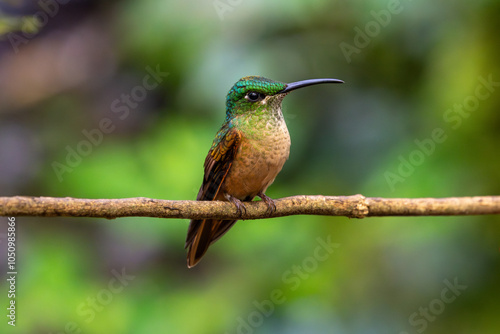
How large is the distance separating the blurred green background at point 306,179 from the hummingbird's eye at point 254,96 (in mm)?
836

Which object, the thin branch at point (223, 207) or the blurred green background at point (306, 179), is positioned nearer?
the thin branch at point (223, 207)

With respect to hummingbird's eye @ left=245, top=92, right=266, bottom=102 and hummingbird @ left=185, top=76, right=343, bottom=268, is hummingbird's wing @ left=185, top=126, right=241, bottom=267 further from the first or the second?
hummingbird's eye @ left=245, top=92, right=266, bottom=102

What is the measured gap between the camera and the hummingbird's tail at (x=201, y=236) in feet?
10.4

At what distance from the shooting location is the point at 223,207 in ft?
8.77

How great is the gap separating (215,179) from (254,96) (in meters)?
0.53

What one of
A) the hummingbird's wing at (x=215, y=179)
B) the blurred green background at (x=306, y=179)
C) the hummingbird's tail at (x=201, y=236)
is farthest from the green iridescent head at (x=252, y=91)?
the blurred green background at (x=306, y=179)

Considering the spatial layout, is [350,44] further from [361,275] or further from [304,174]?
[361,275]

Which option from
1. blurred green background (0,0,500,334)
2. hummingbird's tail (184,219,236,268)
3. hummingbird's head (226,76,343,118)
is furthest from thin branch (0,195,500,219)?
blurred green background (0,0,500,334)

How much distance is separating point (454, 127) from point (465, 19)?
2.63ft

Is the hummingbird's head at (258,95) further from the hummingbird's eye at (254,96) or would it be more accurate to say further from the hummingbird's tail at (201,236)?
the hummingbird's tail at (201,236)

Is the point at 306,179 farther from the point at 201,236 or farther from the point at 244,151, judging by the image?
the point at 201,236

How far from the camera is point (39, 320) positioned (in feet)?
12.5

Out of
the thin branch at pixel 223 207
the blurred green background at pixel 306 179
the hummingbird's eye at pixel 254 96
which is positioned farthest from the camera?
the blurred green background at pixel 306 179

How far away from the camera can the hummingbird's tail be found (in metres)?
3.16
